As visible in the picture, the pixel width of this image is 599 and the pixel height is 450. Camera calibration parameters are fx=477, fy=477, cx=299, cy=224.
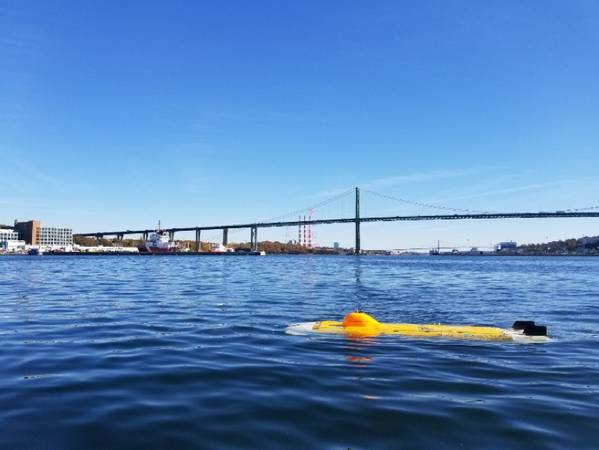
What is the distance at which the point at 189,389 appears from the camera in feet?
22.4

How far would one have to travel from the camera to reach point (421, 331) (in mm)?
11609

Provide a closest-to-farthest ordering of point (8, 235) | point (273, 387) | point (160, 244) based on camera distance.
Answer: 1. point (273, 387)
2. point (160, 244)
3. point (8, 235)

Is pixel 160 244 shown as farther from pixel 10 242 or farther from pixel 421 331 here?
pixel 421 331

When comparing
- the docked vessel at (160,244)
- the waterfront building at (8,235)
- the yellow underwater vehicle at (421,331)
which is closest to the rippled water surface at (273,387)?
the yellow underwater vehicle at (421,331)

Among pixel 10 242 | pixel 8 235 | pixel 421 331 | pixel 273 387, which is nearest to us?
pixel 273 387

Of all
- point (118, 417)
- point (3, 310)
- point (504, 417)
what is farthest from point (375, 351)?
point (3, 310)

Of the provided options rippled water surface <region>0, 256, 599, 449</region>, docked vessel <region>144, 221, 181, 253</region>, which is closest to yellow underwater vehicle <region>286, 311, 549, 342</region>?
rippled water surface <region>0, 256, 599, 449</region>

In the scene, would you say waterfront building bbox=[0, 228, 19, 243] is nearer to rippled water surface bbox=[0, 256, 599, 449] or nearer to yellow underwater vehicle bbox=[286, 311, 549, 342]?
rippled water surface bbox=[0, 256, 599, 449]

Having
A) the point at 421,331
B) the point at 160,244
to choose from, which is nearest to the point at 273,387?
the point at 421,331

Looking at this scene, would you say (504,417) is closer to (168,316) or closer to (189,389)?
(189,389)

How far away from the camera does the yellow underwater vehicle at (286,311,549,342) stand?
36.9 ft

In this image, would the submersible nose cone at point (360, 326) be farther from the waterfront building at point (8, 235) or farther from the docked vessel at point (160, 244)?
the waterfront building at point (8, 235)

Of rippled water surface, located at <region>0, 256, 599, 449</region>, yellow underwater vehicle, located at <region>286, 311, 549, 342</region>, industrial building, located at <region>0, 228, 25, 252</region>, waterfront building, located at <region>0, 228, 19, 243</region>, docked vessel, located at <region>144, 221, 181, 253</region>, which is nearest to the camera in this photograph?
rippled water surface, located at <region>0, 256, 599, 449</region>

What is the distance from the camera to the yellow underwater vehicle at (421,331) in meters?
11.2
